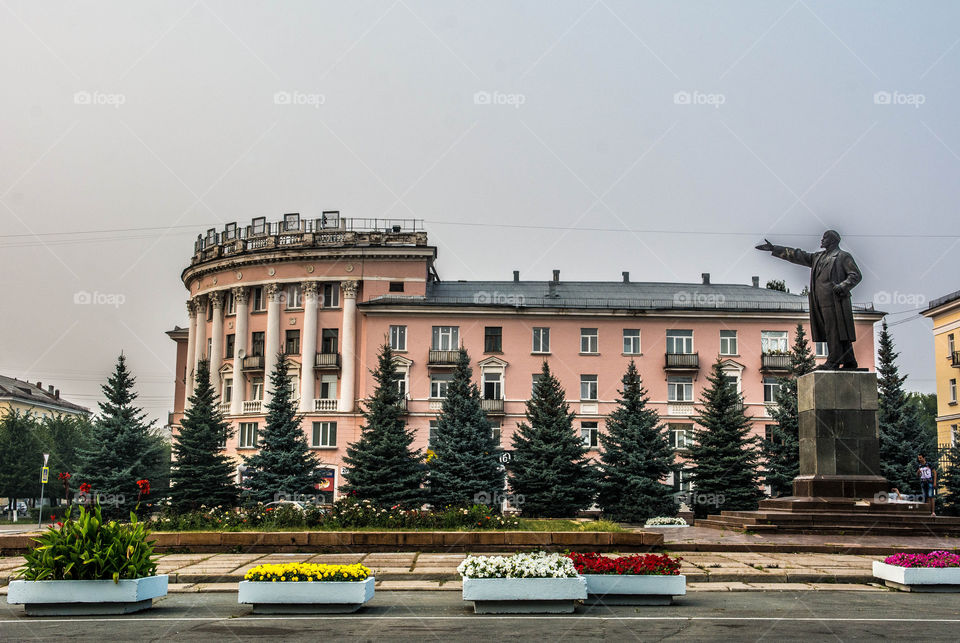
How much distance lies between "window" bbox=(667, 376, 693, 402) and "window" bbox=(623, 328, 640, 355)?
8.19 ft

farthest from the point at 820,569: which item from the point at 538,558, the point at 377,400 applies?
the point at 377,400

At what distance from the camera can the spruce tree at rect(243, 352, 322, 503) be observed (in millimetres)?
39969

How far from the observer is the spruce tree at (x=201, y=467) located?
41.0 m

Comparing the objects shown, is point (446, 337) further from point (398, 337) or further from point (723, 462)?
point (723, 462)

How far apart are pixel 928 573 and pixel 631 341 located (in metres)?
40.2

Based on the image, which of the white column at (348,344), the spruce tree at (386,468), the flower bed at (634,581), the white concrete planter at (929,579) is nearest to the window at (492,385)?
the white column at (348,344)

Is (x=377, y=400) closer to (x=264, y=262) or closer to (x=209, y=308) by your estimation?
(x=264, y=262)

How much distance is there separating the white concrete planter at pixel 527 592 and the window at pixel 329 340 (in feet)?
148

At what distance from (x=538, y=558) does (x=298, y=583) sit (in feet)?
9.72

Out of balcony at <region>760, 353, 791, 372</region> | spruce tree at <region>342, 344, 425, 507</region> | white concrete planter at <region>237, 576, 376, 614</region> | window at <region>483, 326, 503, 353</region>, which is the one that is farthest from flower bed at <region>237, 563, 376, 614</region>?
balcony at <region>760, 353, 791, 372</region>

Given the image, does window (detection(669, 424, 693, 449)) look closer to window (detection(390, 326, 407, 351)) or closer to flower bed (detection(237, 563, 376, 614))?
window (detection(390, 326, 407, 351))

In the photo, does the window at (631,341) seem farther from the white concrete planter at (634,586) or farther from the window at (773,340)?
the white concrete planter at (634,586)

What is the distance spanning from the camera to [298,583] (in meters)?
11.2

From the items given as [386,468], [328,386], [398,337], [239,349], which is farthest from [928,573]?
[239,349]
